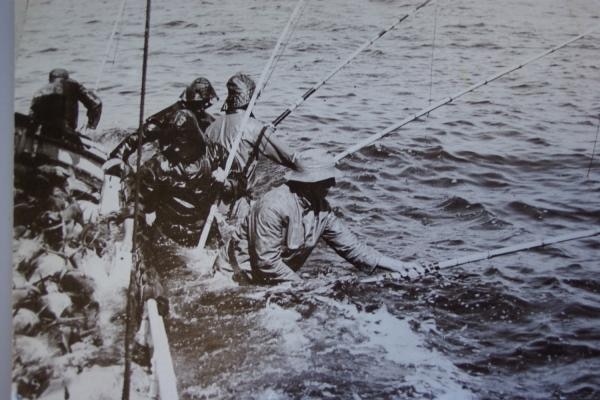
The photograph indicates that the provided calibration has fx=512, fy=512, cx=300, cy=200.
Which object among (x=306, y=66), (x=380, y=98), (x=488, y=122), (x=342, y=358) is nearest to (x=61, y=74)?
(x=306, y=66)

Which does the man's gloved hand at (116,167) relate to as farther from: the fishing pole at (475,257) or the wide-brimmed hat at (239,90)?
the fishing pole at (475,257)

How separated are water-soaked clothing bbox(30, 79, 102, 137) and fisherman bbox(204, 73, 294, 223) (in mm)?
551

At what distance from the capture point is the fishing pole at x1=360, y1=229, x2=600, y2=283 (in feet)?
6.12

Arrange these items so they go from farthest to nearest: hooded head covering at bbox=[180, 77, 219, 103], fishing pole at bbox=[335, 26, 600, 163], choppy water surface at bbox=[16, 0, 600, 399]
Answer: hooded head covering at bbox=[180, 77, 219, 103], fishing pole at bbox=[335, 26, 600, 163], choppy water surface at bbox=[16, 0, 600, 399]

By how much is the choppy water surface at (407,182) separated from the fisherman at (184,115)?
5cm

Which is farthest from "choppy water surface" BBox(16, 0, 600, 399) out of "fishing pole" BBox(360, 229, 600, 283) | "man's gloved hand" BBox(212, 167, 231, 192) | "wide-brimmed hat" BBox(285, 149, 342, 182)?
"man's gloved hand" BBox(212, 167, 231, 192)

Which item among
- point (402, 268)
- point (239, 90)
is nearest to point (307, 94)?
point (239, 90)

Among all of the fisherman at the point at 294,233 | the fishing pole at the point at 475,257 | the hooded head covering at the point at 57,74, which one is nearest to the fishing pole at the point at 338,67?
the fisherman at the point at 294,233

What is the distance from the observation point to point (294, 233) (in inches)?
79.8

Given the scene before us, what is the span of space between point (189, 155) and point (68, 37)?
27.5 inches

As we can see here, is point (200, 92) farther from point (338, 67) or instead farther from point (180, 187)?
point (338, 67)

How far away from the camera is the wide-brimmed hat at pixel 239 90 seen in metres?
2.14

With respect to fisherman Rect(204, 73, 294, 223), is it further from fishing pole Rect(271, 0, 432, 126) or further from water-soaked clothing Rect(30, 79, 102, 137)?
water-soaked clothing Rect(30, 79, 102, 137)

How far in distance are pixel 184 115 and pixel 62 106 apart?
0.49 metres
